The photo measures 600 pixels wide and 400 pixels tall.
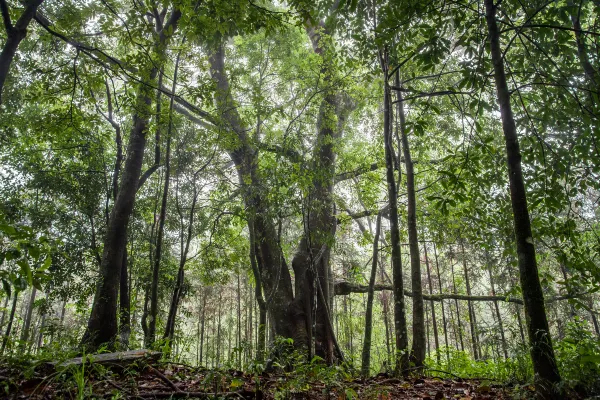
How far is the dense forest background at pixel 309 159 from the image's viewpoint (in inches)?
119

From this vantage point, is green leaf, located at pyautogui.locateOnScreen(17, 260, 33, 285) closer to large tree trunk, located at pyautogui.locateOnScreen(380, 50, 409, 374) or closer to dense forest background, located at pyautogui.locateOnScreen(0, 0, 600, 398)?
dense forest background, located at pyautogui.locateOnScreen(0, 0, 600, 398)

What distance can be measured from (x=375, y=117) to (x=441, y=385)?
7.39 m

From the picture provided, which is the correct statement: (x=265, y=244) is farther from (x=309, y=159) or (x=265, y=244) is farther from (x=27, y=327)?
(x=27, y=327)

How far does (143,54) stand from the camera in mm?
4492

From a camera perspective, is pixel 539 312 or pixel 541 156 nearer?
pixel 539 312

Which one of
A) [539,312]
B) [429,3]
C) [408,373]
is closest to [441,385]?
[408,373]

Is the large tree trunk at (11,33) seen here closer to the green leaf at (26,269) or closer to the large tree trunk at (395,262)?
the green leaf at (26,269)

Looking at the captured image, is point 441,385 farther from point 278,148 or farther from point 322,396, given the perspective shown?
point 278,148

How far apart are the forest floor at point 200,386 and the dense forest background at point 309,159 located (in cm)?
27

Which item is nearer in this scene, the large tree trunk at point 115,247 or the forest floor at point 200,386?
the forest floor at point 200,386

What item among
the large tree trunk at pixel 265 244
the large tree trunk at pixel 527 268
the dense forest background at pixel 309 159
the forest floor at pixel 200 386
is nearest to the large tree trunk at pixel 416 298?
the dense forest background at pixel 309 159

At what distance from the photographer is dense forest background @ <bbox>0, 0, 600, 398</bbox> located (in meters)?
3.03

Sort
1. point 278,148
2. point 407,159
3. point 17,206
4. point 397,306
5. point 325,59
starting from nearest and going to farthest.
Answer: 1. point 397,306
2. point 407,159
3. point 278,148
4. point 325,59
5. point 17,206

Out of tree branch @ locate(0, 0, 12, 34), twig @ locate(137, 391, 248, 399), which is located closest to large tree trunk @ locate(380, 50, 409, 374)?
twig @ locate(137, 391, 248, 399)
